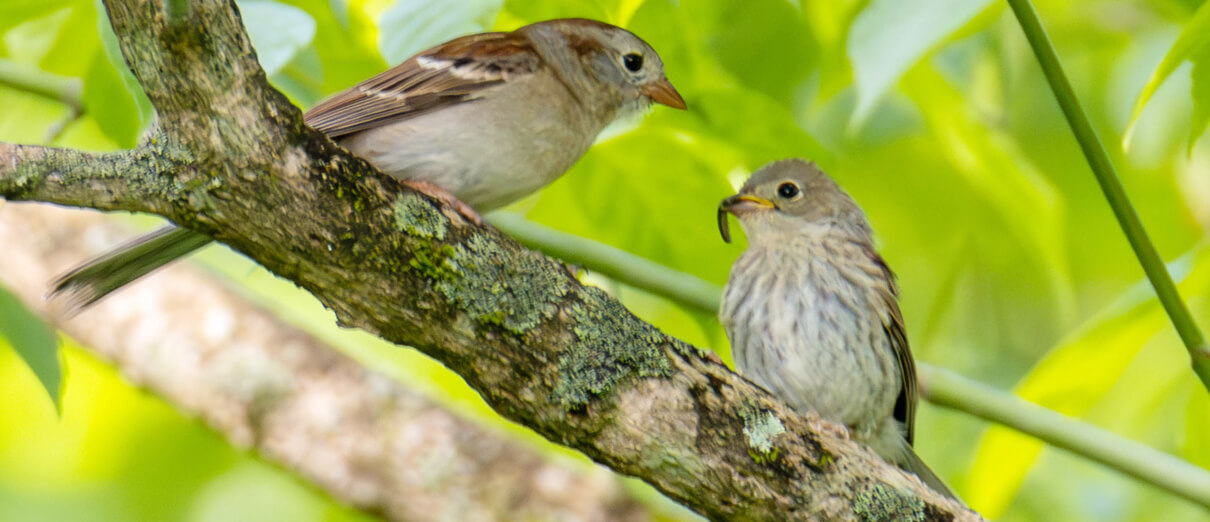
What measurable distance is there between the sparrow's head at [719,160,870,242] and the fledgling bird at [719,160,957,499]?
0.03 m

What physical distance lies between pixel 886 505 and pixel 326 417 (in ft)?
12.2

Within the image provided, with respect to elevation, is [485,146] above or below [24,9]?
below

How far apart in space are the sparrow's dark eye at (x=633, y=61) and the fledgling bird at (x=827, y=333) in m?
0.57

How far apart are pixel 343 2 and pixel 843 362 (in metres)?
2.10

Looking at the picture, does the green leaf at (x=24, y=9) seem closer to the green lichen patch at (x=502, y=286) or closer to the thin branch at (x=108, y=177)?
the thin branch at (x=108, y=177)

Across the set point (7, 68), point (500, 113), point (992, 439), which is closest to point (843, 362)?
point (992, 439)

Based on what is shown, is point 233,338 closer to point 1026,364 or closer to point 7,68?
point 7,68

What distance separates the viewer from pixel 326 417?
5879 millimetres

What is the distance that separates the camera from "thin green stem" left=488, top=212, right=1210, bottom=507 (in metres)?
3.14

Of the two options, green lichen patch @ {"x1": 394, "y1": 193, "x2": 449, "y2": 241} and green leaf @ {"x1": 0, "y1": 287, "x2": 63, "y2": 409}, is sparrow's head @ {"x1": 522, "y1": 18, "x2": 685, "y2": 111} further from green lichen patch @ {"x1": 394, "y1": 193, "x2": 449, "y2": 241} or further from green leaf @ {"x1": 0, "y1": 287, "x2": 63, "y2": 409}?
green leaf @ {"x1": 0, "y1": 287, "x2": 63, "y2": 409}

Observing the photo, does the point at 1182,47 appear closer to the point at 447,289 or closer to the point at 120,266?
the point at 447,289

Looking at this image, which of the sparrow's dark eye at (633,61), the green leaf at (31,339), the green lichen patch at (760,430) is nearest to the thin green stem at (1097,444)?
the green lichen patch at (760,430)

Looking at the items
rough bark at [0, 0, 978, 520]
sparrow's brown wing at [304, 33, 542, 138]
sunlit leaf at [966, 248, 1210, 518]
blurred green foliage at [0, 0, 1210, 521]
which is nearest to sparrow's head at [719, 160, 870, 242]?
blurred green foliage at [0, 0, 1210, 521]

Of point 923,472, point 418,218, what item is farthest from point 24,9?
point 923,472
